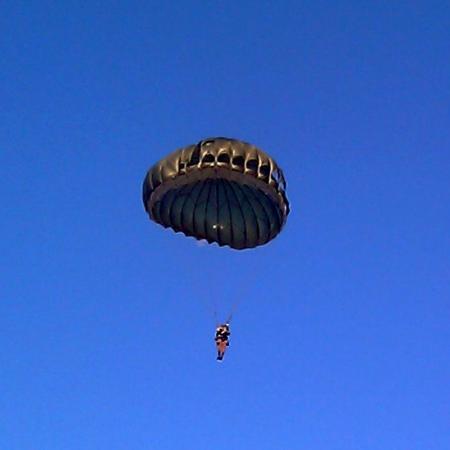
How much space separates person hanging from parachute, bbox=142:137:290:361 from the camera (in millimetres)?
42938

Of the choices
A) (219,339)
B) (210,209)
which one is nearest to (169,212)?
(210,209)

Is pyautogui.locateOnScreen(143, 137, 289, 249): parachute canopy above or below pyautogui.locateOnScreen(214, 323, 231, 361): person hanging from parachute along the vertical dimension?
above

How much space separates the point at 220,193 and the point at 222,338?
516 centimetres

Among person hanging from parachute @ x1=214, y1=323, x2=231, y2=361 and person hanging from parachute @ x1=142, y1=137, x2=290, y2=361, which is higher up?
person hanging from parachute @ x1=142, y1=137, x2=290, y2=361

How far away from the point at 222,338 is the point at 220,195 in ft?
16.7

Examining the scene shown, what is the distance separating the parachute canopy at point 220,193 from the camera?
42938mm

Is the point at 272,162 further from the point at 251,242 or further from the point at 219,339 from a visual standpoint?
the point at 219,339

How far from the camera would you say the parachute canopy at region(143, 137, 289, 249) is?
42.9 m

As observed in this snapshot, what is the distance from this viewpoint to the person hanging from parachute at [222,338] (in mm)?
44938

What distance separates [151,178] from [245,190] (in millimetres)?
3407

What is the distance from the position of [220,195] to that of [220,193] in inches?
3.8

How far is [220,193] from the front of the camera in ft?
148

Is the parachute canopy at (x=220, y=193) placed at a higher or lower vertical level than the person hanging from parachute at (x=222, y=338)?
higher

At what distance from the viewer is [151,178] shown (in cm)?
4369
